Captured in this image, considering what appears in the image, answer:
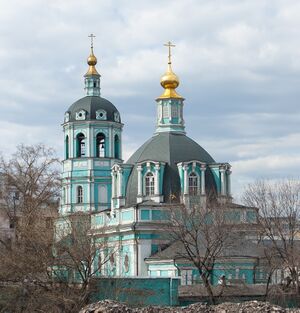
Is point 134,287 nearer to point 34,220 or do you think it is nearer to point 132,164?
point 34,220

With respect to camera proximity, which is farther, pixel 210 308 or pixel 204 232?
pixel 204 232

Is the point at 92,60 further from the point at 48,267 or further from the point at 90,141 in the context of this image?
the point at 48,267

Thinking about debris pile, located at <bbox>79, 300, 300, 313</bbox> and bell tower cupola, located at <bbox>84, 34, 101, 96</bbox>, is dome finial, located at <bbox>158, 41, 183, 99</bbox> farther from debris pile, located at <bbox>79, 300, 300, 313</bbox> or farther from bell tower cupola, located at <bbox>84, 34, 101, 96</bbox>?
debris pile, located at <bbox>79, 300, 300, 313</bbox>

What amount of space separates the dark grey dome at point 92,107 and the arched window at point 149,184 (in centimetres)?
1076

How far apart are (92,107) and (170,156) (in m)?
10.8

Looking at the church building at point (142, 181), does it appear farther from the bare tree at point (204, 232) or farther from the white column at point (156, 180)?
the bare tree at point (204, 232)

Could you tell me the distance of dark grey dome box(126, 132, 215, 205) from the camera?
49.8 meters

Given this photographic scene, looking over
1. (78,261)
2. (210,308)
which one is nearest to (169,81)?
(78,261)

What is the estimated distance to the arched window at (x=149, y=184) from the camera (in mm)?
49469

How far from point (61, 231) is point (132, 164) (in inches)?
699

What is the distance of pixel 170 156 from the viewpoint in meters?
50.3

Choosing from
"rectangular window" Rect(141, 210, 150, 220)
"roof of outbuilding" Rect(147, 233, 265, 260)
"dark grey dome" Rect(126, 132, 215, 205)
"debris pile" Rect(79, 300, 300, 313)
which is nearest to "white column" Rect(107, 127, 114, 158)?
"dark grey dome" Rect(126, 132, 215, 205)

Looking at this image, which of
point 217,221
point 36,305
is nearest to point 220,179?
point 217,221

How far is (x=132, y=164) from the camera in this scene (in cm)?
5131
